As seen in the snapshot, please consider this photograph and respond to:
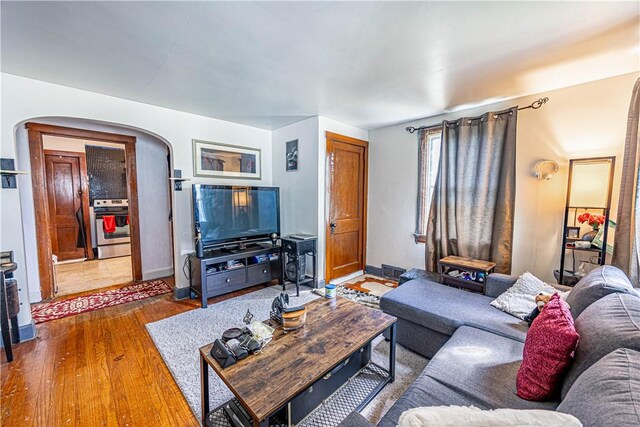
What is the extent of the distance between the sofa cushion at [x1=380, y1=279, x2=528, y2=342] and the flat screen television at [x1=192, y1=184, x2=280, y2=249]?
2.02m

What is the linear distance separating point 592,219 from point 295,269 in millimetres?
3047

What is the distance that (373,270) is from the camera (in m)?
4.16

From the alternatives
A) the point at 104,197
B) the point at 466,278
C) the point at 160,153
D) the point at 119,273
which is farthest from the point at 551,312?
the point at 104,197

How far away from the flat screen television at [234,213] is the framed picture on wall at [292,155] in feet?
1.37

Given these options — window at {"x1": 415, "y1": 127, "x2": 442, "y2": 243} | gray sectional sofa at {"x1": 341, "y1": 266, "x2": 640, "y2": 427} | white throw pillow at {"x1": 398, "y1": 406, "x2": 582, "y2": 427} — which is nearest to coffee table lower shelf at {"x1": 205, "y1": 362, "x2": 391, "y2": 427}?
gray sectional sofa at {"x1": 341, "y1": 266, "x2": 640, "y2": 427}

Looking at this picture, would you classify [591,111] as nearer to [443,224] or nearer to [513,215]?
[513,215]

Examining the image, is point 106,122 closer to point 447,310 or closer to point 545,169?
point 447,310

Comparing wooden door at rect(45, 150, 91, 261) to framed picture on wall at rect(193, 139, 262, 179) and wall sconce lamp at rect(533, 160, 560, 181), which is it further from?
wall sconce lamp at rect(533, 160, 560, 181)

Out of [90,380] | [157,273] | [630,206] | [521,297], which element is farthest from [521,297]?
[157,273]

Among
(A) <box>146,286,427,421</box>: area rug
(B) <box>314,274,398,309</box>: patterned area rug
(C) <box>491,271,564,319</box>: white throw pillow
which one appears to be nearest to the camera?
(A) <box>146,286,427,421</box>: area rug

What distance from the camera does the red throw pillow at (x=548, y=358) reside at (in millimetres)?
1077

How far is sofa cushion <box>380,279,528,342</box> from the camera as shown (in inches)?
70.2

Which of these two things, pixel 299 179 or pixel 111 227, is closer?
pixel 299 179

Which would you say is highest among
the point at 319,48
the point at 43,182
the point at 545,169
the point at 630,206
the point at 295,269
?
the point at 319,48
